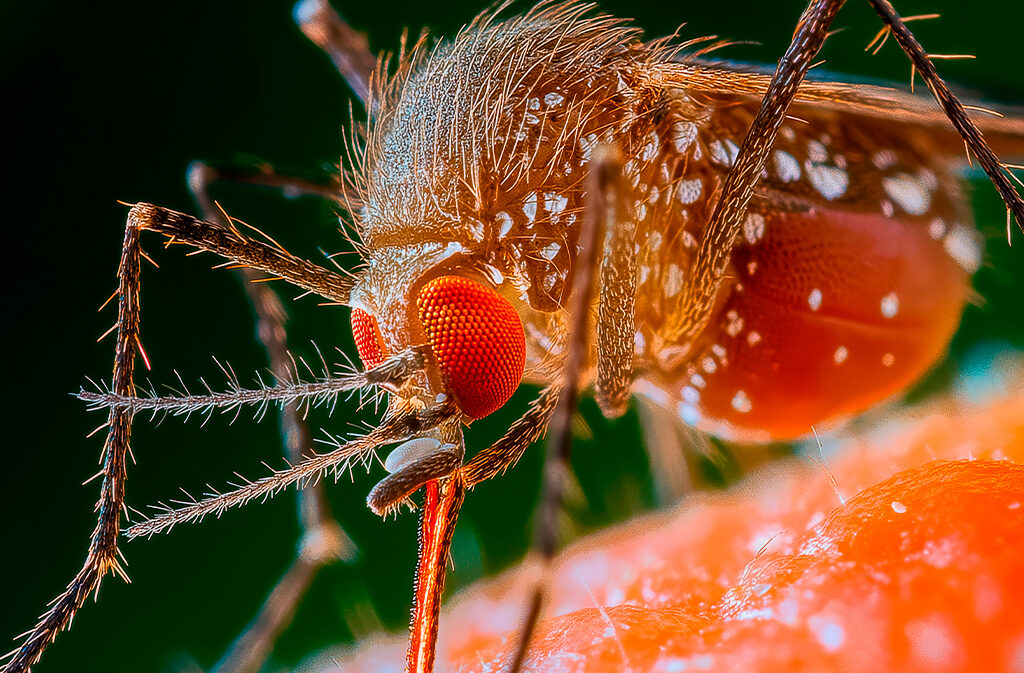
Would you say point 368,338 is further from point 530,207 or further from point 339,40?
point 339,40

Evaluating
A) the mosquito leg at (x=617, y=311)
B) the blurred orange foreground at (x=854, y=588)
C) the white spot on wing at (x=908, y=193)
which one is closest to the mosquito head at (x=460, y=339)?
the mosquito leg at (x=617, y=311)

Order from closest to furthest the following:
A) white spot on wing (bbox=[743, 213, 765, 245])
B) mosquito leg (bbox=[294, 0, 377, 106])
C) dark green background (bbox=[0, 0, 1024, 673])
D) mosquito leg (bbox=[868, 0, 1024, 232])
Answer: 1. mosquito leg (bbox=[868, 0, 1024, 232])
2. white spot on wing (bbox=[743, 213, 765, 245])
3. dark green background (bbox=[0, 0, 1024, 673])
4. mosquito leg (bbox=[294, 0, 377, 106])

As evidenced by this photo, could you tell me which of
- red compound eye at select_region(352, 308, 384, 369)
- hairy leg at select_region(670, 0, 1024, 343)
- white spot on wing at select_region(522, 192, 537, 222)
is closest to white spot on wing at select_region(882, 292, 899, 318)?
hairy leg at select_region(670, 0, 1024, 343)

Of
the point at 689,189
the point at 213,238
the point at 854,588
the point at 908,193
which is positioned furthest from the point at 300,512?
the point at 908,193

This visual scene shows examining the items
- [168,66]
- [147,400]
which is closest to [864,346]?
[147,400]

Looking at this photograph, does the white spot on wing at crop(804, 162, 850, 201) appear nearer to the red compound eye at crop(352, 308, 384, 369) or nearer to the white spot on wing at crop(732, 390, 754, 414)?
the white spot on wing at crop(732, 390, 754, 414)

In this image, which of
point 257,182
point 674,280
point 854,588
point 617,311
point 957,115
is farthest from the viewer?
point 257,182

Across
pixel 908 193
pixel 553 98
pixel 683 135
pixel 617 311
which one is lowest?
pixel 908 193

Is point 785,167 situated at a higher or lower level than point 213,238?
lower

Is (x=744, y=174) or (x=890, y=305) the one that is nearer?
(x=744, y=174)
